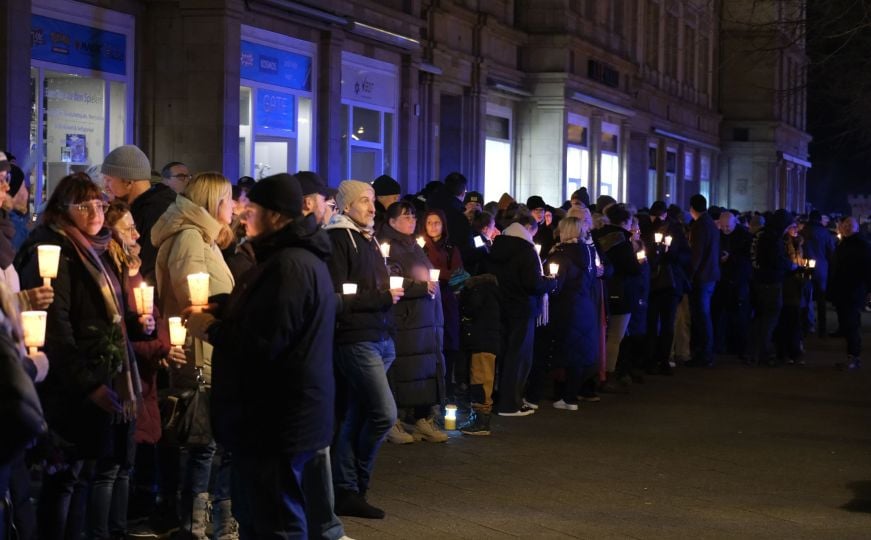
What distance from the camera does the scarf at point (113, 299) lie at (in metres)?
6.70

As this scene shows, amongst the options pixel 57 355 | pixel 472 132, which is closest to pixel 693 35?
pixel 472 132

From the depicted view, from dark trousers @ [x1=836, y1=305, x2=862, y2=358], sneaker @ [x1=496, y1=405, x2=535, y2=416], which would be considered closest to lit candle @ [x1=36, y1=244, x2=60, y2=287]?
sneaker @ [x1=496, y1=405, x2=535, y2=416]

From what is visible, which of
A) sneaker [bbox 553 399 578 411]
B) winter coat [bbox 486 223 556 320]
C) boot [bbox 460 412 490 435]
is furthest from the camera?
sneaker [bbox 553 399 578 411]

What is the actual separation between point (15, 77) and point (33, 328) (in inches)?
456

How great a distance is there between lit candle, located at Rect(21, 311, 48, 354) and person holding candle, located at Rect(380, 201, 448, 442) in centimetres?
501

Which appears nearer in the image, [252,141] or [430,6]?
[252,141]

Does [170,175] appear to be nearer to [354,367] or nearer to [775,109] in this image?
[354,367]

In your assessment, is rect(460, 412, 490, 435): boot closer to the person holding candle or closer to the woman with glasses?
the person holding candle

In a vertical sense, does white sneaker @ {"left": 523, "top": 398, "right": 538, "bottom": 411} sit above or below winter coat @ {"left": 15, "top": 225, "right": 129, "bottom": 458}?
below

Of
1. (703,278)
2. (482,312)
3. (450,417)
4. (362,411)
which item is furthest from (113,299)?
(703,278)

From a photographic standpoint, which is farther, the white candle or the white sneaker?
the white sneaker

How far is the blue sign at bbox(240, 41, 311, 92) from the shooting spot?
A: 70.4ft

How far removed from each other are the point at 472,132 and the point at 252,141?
9.71 metres

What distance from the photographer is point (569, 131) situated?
37.1 m
